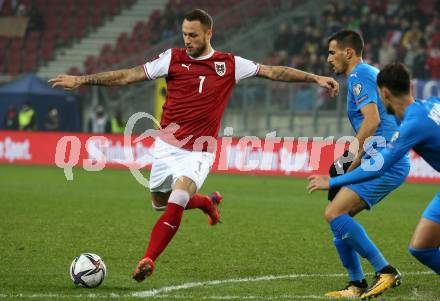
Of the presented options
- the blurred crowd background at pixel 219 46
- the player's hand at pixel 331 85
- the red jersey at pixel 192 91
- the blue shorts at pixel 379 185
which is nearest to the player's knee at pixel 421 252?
the blue shorts at pixel 379 185

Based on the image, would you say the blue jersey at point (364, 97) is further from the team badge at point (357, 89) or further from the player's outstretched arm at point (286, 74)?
the player's outstretched arm at point (286, 74)

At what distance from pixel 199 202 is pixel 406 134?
3.14 m

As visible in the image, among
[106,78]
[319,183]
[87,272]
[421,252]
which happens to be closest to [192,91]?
[106,78]

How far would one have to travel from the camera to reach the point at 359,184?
7.75 meters

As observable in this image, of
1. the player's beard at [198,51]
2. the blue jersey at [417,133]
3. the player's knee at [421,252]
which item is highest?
the player's beard at [198,51]

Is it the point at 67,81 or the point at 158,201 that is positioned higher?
the point at 67,81

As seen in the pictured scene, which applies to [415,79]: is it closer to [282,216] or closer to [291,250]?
[282,216]

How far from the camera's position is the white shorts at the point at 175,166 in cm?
831

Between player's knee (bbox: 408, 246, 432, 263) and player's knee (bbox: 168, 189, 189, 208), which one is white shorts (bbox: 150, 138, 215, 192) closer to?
player's knee (bbox: 168, 189, 189, 208)

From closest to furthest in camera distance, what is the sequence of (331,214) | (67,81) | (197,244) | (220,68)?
(331,214) < (67,81) < (220,68) < (197,244)

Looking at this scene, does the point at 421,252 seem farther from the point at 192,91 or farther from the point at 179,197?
the point at 192,91

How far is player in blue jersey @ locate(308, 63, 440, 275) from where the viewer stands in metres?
6.84

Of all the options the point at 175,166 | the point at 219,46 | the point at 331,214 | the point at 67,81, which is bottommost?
the point at 331,214

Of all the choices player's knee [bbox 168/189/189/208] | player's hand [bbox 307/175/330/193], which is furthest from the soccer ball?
player's hand [bbox 307/175/330/193]
